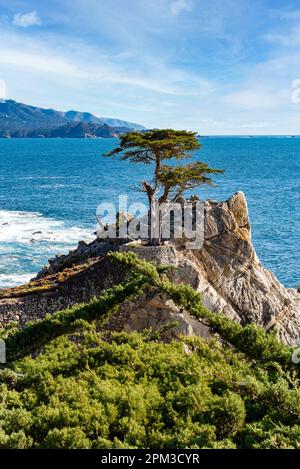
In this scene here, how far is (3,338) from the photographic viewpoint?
14.7 metres

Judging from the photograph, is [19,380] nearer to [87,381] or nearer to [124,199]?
[87,381]

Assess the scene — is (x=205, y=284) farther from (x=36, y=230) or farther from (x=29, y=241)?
(x=36, y=230)

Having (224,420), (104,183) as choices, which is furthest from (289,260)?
(104,183)

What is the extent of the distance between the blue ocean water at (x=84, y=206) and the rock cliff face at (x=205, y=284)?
→ 18.1 ft

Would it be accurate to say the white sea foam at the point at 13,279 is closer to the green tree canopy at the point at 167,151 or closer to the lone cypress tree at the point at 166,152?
the lone cypress tree at the point at 166,152

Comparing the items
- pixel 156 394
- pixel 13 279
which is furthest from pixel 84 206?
pixel 156 394

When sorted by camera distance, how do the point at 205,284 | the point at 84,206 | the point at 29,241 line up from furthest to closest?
the point at 84,206 < the point at 29,241 < the point at 205,284

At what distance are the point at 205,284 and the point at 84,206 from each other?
1642 inches

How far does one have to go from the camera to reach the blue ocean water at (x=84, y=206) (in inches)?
1571

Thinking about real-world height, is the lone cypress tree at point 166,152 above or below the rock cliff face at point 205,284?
above

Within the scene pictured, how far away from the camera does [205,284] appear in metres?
21.3

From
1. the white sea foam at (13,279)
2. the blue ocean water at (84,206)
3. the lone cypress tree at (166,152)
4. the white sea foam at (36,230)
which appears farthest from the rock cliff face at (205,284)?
the white sea foam at (36,230)

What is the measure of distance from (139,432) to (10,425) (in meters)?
2.48
